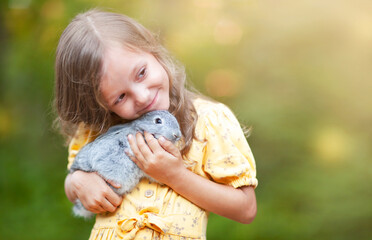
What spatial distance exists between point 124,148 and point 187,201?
0.31 m

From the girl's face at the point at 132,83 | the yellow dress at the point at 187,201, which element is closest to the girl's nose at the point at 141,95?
the girl's face at the point at 132,83

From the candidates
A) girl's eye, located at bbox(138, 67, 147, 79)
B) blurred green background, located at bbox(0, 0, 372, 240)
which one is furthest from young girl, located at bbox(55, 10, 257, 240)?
blurred green background, located at bbox(0, 0, 372, 240)

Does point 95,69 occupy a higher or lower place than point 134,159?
higher

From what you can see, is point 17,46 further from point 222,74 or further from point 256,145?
point 256,145

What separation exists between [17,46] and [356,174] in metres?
3.38

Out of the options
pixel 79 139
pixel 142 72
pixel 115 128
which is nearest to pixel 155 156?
pixel 115 128

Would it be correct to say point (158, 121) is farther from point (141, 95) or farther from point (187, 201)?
point (187, 201)

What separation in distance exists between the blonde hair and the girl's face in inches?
1.3

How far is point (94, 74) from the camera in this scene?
1.58 metres

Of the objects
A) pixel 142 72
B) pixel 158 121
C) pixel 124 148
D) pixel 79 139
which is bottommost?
A: pixel 79 139

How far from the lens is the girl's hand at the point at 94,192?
1.63m

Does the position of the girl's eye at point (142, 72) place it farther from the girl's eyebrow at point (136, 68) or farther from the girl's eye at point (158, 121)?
the girl's eye at point (158, 121)

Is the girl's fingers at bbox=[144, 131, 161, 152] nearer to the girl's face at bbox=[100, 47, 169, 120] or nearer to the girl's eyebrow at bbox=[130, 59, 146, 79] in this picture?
the girl's face at bbox=[100, 47, 169, 120]

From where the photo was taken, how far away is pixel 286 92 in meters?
3.76
